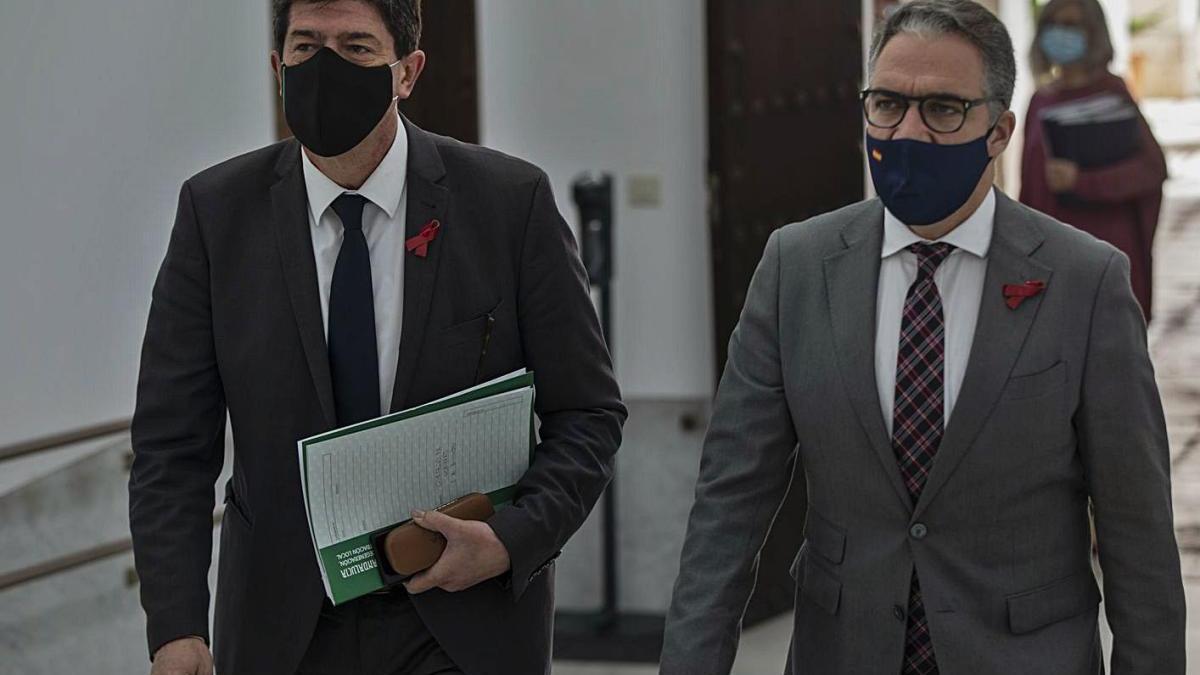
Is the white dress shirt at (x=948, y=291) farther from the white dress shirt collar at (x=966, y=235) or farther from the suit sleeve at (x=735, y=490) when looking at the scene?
the suit sleeve at (x=735, y=490)

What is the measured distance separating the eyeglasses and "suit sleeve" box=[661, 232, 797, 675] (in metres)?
0.25

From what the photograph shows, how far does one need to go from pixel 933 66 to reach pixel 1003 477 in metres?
0.54

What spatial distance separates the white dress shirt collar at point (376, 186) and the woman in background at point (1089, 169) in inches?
157

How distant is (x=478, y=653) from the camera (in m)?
2.65

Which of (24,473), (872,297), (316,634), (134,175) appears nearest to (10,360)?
(24,473)

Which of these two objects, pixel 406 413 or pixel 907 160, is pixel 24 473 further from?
pixel 907 160

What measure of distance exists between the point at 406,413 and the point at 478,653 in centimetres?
37

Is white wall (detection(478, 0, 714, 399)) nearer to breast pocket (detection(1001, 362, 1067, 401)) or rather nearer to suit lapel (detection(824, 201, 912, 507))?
suit lapel (detection(824, 201, 912, 507))

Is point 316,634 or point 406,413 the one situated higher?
point 406,413

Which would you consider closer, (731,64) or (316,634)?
(316,634)

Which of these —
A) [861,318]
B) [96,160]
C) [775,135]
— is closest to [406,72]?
[861,318]

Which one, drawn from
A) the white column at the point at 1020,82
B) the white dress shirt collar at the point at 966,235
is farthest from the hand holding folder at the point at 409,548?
the white column at the point at 1020,82

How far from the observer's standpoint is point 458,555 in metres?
2.57

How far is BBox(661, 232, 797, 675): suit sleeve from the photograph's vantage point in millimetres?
2576
